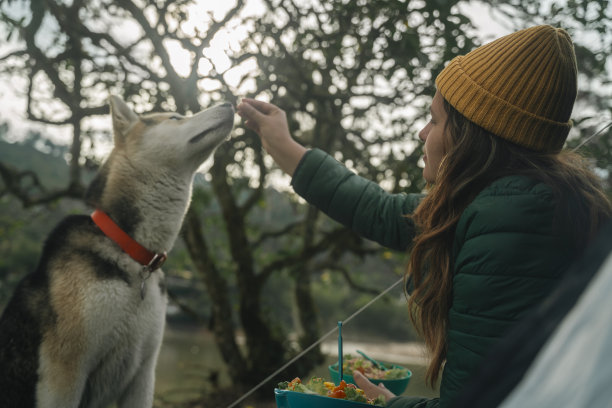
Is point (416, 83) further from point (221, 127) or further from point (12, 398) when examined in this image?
point (12, 398)

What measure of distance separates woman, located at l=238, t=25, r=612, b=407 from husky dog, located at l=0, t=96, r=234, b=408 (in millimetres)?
1216

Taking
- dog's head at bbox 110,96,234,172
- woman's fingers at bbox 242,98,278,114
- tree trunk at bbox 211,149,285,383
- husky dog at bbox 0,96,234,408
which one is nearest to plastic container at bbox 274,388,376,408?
husky dog at bbox 0,96,234,408

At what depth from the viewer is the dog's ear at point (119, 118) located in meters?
2.80

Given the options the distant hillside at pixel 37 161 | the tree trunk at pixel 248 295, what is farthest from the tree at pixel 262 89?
Answer: the distant hillside at pixel 37 161

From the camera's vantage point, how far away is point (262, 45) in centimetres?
460

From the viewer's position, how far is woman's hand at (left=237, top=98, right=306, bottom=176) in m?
2.30

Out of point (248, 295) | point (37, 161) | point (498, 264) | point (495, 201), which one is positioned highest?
point (495, 201)

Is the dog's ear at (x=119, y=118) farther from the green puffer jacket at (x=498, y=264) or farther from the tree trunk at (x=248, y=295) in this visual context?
the tree trunk at (x=248, y=295)

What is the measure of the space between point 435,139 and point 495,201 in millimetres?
431

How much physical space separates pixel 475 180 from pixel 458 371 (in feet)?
2.01

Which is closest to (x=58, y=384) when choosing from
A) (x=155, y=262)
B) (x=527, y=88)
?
(x=155, y=262)

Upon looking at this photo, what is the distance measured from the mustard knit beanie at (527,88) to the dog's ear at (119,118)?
2.07m

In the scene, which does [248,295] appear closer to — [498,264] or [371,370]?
[371,370]

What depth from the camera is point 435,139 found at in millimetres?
1707
